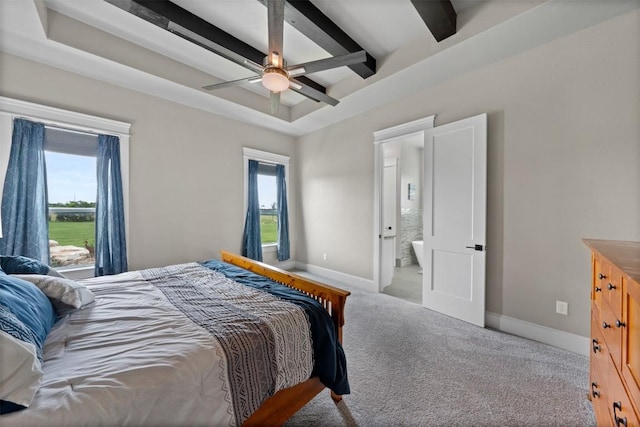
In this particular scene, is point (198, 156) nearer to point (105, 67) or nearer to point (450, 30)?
point (105, 67)

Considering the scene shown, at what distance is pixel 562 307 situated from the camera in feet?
7.36

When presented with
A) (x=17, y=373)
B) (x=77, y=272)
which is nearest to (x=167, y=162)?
(x=77, y=272)

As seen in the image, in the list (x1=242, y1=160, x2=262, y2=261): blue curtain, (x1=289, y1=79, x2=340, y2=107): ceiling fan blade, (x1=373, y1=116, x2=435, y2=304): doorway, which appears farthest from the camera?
(x1=242, y1=160, x2=262, y2=261): blue curtain

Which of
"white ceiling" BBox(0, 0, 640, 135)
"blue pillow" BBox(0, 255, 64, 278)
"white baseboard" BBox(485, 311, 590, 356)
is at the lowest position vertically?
"white baseboard" BBox(485, 311, 590, 356)

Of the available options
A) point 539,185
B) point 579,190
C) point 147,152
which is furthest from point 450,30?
point 147,152

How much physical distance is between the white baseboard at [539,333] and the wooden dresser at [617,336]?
34.2 inches

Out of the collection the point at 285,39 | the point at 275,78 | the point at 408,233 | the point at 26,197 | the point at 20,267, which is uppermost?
the point at 285,39

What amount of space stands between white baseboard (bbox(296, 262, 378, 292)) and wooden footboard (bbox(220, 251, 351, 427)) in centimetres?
205

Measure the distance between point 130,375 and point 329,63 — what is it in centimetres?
225

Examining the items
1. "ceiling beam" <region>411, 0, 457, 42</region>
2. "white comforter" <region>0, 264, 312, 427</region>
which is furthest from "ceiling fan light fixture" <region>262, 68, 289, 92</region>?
"white comforter" <region>0, 264, 312, 427</region>

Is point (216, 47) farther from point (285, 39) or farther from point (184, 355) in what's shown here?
point (184, 355)

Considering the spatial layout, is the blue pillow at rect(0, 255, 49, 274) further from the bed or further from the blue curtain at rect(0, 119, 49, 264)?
the blue curtain at rect(0, 119, 49, 264)

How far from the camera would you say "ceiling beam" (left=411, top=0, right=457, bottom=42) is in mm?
2004

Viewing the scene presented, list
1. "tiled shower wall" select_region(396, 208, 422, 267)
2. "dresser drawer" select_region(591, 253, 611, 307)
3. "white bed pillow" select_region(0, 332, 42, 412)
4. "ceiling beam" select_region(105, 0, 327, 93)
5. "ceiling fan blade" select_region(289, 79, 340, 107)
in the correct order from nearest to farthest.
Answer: "white bed pillow" select_region(0, 332, 42, 412) → "dresser drawer" select_region(591, 253, 611, 307) → "ceiling beam" select_region(105, 0, 327, 93) → "ceiling fan blade" select_region(289, 79, 340, 107) → "tiled shower wall" select_region(396, 208, 422, 267)
